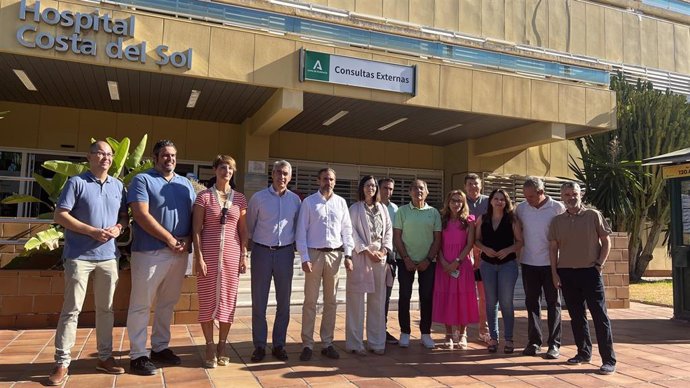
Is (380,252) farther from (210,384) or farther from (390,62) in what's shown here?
(390,62)

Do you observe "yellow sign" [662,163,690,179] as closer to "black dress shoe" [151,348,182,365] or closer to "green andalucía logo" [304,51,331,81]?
"green andalucía logo" [304,51,331,81]

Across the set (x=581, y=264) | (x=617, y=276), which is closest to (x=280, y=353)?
(x=581, y=264)

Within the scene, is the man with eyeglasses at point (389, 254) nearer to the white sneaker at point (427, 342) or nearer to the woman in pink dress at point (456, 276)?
the white sneaker at point (427, 342)

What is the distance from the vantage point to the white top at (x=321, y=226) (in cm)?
449

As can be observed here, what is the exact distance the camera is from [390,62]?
10.2 meters

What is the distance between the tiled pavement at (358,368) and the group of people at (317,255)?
148 millimetres

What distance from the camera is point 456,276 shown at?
5051mm

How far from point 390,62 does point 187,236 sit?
717 centimetres

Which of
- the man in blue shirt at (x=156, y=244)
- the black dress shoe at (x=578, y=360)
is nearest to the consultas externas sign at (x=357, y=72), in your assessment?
the man in blue shirt at (x=156, y=244)

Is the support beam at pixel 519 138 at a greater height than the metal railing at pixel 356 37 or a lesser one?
lesser

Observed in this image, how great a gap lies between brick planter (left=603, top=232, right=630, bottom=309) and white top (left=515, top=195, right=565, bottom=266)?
4.12 metres

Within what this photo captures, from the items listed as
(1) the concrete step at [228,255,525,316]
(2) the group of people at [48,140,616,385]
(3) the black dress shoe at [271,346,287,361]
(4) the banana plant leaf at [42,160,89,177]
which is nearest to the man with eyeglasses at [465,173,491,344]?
(2) the group of people at [48,140,616,385]

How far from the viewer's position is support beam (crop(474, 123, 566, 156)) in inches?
467

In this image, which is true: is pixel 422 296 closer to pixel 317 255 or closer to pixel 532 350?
pixel 532 350
